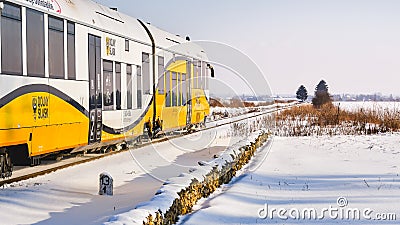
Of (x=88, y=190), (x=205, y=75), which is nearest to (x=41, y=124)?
(x=88, y=190)

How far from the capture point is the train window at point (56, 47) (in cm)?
1136

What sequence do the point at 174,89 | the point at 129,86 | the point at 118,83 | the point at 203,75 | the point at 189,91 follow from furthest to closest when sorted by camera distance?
the point at 203,75
the point at 189,91
the point at 174,89
the point at 129,86
the point at 118,83

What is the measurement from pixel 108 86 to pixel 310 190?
22.6 feet

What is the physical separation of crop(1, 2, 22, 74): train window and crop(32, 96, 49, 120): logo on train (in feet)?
2.56

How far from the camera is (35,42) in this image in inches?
420

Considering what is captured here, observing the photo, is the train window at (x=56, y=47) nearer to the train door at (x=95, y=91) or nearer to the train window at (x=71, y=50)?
the train window at (x=71, y=50)

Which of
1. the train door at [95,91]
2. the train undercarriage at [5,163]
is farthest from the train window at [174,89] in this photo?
the train undercarriage at [5,163]

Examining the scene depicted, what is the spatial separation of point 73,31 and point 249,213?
6.60 metres

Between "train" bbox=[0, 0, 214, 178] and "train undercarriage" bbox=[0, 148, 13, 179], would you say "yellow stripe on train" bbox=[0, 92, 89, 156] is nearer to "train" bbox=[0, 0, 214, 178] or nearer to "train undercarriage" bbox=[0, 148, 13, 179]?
"train" bbox=[0, 0, 214, 178]

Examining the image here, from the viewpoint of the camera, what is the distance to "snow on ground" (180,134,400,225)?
8070mm

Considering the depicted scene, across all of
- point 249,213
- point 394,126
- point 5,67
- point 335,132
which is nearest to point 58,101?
point 5,67

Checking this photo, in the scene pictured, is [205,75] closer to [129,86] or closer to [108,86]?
[129,86]

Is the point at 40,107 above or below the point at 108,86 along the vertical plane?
below

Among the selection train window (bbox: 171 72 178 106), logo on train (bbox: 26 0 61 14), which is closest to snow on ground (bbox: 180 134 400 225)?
train window (bbox: 171 72 178 106)
